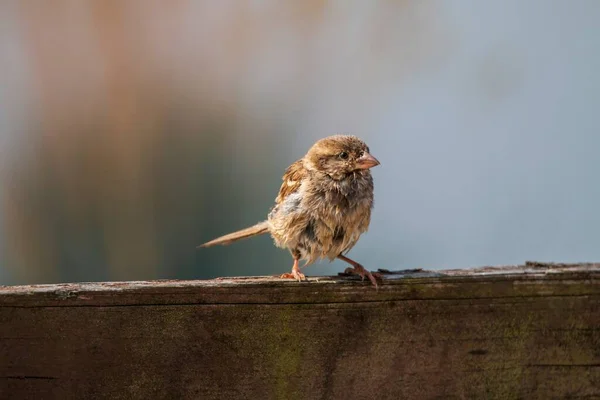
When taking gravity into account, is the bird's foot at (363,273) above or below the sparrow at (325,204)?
below

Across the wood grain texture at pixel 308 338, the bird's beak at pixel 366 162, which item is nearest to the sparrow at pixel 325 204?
the bird's beak at pixel 366 162

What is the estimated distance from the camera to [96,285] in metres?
1.50

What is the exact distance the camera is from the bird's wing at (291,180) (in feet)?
9.67

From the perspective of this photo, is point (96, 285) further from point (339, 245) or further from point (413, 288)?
point (339, 245)

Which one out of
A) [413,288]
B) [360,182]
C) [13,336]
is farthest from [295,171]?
[13,336]

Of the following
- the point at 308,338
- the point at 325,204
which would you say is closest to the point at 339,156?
the point at 325,204

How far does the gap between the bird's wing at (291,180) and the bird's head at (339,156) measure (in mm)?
45

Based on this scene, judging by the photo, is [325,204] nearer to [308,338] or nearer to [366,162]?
[366,162]

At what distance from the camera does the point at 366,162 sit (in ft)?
9.39

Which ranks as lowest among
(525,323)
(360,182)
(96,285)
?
(525,323)

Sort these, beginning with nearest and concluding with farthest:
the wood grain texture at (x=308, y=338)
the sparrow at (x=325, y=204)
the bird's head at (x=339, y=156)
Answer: the wood grain texture at (x=308, y=338) < the sparrow at (x=325, y=204) < the bird's head at (x=339, y=156)

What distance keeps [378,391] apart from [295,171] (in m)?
1.65

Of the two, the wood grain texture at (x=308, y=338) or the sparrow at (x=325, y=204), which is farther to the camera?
the sparrow at (x=325, y=204)

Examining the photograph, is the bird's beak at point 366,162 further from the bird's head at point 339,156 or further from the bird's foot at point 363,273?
the bird's foot at point 363,273
